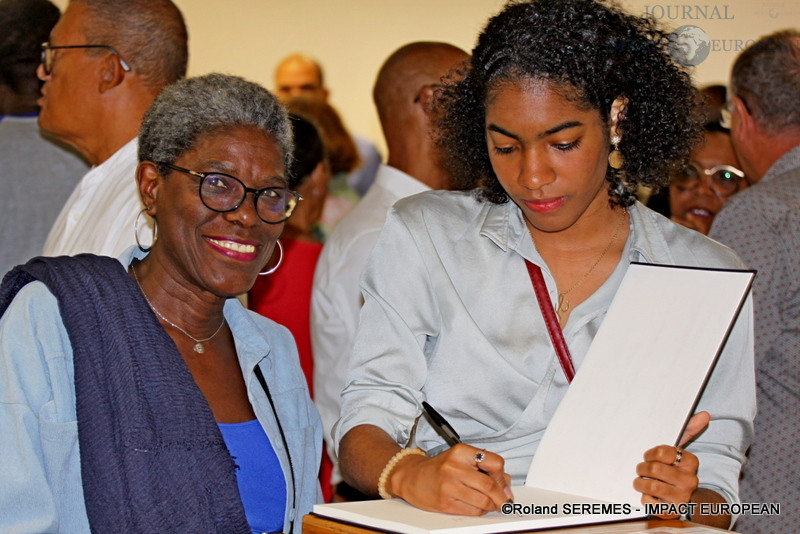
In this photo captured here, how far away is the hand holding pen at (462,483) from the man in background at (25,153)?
235 cm

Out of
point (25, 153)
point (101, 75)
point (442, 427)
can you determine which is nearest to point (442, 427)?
point (442, 427)

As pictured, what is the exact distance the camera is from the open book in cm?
164

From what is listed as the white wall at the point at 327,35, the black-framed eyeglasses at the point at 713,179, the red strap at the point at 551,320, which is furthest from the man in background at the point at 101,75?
the white wall at the point at 327,35

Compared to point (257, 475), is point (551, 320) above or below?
above

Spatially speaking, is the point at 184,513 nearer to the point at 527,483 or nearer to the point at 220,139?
the point at 527,483

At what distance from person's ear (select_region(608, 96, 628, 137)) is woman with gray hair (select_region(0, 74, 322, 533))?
2.58ft

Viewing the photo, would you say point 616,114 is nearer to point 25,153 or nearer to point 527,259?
point 527,259

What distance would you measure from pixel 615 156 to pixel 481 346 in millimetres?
557

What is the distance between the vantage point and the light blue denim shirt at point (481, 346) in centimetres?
198

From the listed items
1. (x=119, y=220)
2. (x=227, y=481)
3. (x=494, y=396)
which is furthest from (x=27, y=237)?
(x=494, y=396)

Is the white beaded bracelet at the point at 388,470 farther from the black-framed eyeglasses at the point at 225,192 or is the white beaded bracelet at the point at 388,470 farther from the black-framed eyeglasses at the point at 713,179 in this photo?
the black-framed eyeglasses at the point at 713,179

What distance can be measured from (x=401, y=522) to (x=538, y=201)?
82 centimetres

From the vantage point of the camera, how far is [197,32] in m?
6.19

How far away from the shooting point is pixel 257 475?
219 cm
